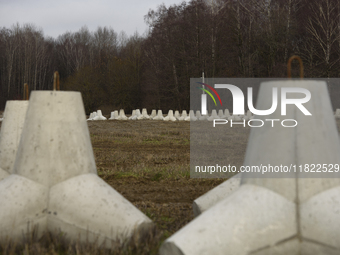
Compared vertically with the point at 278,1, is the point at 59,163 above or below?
below

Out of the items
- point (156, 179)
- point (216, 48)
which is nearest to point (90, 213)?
point (156, 179)

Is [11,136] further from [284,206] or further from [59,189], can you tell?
[284,206]

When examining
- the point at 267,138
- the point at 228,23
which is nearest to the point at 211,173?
the point at 267,138

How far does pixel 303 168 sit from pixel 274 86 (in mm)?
701

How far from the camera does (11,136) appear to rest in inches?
177

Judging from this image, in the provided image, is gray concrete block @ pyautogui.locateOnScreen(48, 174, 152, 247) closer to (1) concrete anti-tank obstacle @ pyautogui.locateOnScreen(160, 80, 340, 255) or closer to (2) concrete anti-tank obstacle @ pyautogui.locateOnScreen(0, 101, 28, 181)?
(1) concrete anti-tank obstacle @ pyautogui.locateOnScreen(160, 80, 340, 255)

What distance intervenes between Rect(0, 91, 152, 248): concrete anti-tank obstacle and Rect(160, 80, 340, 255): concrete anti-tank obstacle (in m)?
0.63

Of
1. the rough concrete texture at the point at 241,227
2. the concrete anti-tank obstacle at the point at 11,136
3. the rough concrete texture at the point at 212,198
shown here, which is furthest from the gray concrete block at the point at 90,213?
the concrete anti-tank obstacle at the point at 11,136

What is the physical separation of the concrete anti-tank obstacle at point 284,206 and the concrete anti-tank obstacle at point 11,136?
8.60ft

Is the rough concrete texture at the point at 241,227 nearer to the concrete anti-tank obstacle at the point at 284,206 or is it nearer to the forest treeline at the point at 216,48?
the concrete anti-tank obstacle at the point at 284,206

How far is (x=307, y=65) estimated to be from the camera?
1068 inches

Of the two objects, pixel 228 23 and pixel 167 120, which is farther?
pixel 228 23

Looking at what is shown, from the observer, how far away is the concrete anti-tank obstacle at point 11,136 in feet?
14.7

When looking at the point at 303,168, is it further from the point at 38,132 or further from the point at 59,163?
the point at 38,132
